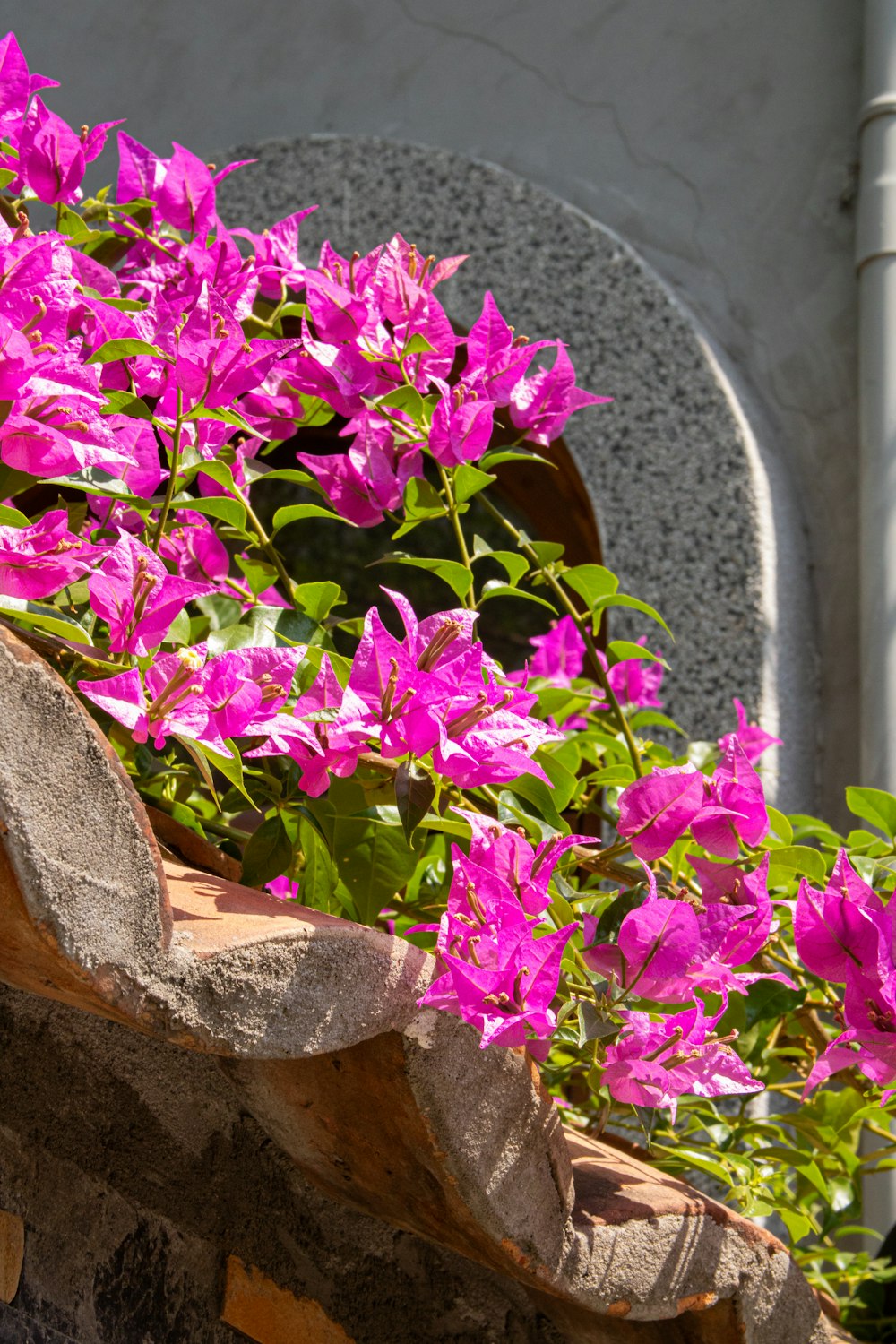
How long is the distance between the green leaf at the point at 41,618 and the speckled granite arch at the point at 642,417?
4.61 feet

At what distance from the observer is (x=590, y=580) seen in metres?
0.89

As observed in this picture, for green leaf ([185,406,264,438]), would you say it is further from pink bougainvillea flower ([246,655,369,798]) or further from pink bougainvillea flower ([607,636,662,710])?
pink bougainvillea flower ([607,636,662,710])

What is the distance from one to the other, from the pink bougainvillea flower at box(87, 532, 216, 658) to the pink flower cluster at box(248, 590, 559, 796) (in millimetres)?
67

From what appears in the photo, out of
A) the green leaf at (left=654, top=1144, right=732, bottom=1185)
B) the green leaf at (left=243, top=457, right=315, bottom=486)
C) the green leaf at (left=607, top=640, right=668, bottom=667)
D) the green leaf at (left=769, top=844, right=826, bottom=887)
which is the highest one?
the green leaf at (left=243, top=457, right=315, bottom=486)

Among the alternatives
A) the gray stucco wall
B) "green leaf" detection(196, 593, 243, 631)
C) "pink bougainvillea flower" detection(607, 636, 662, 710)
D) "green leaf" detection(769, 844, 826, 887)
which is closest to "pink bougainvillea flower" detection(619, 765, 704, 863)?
"green leaf" detection(769, 844, 826, 887)

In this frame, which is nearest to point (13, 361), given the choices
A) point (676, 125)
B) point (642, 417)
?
point (642, 417)

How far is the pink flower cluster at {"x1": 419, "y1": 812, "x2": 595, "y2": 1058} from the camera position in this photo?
571mm

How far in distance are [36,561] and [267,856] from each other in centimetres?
20

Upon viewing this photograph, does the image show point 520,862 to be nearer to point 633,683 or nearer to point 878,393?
point 633,683

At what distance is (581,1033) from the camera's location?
62 centimetres

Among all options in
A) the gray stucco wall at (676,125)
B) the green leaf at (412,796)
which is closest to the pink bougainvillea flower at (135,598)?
the green leaf at (412,796)

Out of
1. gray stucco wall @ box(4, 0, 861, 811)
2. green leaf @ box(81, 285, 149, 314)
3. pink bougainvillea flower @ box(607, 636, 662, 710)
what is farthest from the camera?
gray stucco wall @ box(4, 0, 861, 811)

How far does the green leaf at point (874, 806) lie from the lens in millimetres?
918

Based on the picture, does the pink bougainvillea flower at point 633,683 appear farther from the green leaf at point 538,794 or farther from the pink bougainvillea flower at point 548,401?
the green leaf at point 538,794
